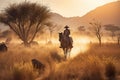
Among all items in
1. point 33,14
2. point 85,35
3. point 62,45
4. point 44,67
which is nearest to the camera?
point 44,67

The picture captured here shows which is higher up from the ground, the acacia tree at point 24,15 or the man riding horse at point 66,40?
the acacia tree at point 24,15

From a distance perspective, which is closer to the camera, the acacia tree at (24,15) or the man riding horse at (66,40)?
the man riding horse at (66,40)

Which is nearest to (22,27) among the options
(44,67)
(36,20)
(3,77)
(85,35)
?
(36,20)

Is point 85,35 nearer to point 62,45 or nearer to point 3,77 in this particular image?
point 62,45

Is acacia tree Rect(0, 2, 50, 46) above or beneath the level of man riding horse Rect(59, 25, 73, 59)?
above

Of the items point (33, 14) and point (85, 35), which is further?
point (85, 35)

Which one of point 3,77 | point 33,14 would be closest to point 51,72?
point 3,77

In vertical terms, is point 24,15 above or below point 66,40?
above

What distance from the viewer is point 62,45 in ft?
86.4

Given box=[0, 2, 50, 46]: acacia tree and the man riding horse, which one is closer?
the man riding horse

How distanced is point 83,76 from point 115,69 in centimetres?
183

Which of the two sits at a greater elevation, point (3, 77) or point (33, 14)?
point (33, 14)

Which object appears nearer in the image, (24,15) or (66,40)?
(66,40)

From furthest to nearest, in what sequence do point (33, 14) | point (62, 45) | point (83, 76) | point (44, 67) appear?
point (33, 14) → point (62, 45) → point (44, 67) → point (83, 76)
